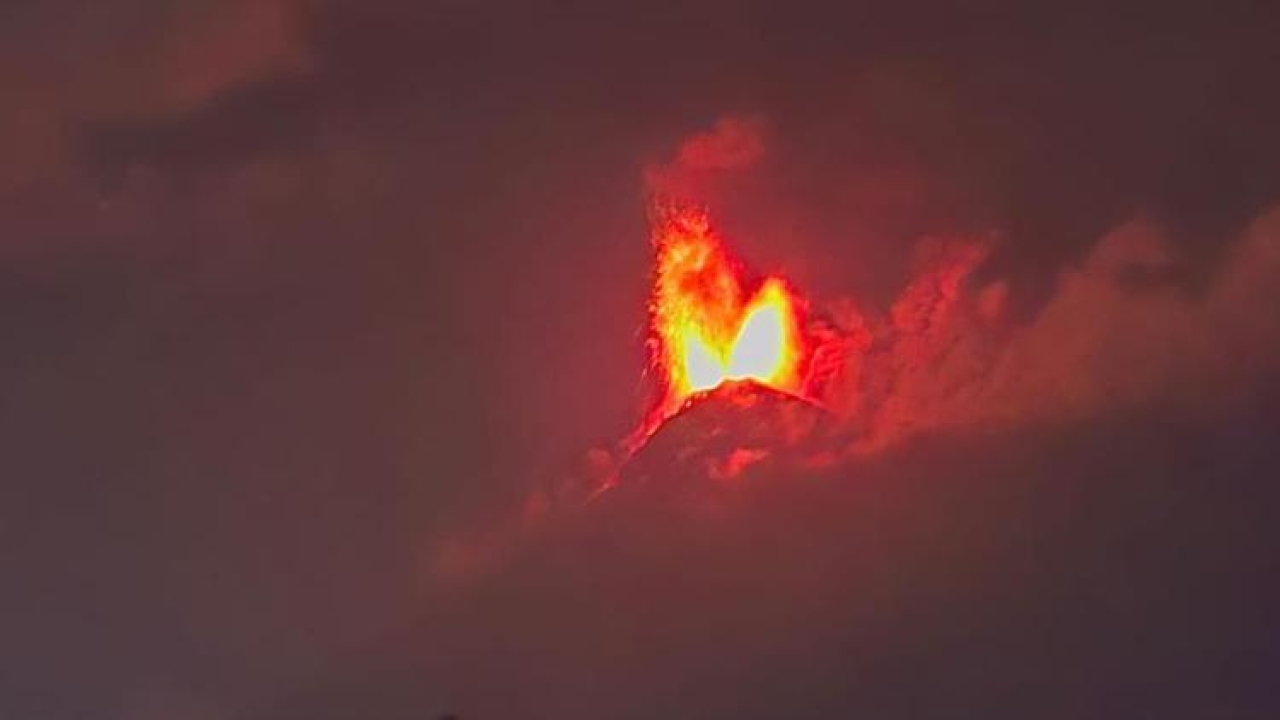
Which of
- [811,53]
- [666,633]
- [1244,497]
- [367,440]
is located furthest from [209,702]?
[1244,497]

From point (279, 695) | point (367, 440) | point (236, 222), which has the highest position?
point (236, 222)

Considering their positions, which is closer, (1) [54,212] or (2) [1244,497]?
(2) [1244,497]

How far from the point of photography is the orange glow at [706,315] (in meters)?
5.09

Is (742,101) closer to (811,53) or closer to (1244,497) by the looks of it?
(811,53)

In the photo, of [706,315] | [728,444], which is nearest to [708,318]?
[706,315]

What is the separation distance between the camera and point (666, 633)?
4941 millimetres

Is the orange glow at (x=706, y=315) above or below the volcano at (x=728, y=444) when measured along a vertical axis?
above

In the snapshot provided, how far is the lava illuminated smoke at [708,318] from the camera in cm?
509

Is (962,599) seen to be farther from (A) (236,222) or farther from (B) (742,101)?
(A) (236,222)

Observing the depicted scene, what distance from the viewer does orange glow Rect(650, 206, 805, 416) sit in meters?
5.09

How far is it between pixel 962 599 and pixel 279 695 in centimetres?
161

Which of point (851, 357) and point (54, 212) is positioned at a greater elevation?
point (54, 212)

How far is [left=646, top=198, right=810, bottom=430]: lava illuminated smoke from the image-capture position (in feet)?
16.7

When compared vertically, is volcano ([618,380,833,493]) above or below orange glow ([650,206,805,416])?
below
